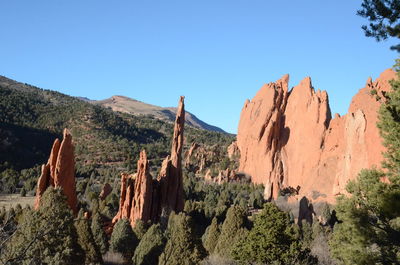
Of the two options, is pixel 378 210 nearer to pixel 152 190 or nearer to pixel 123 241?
pixel 123 241

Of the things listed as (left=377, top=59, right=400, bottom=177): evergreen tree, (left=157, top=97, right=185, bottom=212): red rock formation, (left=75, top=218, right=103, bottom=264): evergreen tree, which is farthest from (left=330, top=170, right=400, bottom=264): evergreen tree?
(left=157, top=97, right=185, bottom=212): red rock formation

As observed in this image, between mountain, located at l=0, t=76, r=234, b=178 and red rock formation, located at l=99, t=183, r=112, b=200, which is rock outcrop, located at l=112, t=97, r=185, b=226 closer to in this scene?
red rock formation, located at l=99, t=183, r=112, b=200

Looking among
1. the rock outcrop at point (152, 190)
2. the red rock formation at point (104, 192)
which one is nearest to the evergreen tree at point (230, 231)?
the rock outcrop at point (152, 190)

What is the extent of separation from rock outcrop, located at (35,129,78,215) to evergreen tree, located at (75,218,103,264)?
9.25 metres

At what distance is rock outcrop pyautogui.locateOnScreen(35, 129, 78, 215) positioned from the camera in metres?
28.6

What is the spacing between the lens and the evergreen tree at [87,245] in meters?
19.1

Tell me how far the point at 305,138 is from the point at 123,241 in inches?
2072

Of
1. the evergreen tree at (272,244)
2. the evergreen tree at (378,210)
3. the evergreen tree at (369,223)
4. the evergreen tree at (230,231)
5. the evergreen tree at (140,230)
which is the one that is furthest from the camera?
the evergreen tree at (140,230)

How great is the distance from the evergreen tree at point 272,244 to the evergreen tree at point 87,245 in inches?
293

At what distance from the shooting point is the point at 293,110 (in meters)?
77.2

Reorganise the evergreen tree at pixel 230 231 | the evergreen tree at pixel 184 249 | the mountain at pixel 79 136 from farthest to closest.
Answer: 1. the mountain at pixel 79 136
2. the evergreen tree at pixel 230 231
3. the evergreen tree at pixel 184 249

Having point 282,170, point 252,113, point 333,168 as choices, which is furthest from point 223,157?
point 333,168

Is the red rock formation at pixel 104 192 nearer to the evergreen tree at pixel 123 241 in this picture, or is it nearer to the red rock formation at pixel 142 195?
the red rock formation at pixel 142 195

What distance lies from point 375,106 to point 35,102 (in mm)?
98014
